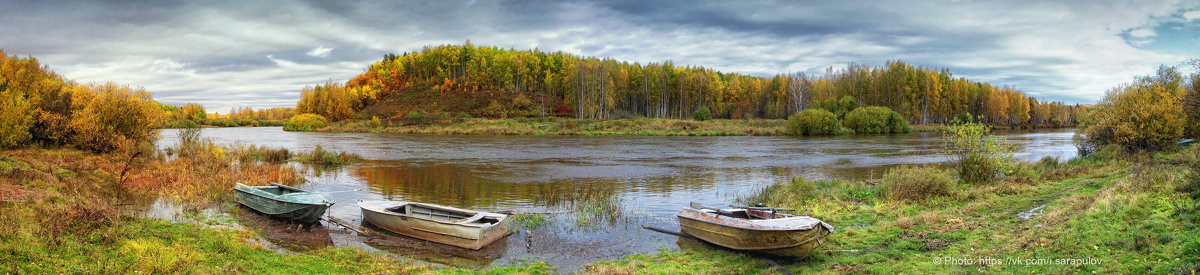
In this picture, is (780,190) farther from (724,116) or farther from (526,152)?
(724,116)

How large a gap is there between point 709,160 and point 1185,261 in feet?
95.4

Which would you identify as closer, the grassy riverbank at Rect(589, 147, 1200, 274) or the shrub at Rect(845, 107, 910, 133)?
the grassy riverbank at Rect(589, 147, 1200, 274)

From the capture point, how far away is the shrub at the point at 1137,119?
2557cm

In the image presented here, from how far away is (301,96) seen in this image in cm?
13112

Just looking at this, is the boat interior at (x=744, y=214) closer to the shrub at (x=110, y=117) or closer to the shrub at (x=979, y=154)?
the shrub at (x=979, y=154)

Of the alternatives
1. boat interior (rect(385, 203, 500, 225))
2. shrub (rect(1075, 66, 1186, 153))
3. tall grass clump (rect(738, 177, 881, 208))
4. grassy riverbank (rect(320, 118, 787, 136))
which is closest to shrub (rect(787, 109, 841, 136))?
Answer: grassy riverbank (rect(320, 118, 787, 136))

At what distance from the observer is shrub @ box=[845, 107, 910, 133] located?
76938 millimetres

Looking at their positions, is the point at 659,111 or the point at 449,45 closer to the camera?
the point at 659,111

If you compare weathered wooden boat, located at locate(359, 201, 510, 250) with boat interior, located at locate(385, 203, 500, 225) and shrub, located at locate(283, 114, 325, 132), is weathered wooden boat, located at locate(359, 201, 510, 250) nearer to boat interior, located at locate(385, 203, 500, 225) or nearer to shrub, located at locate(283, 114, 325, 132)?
boat interior, located at locate(385, 203, 500, 225)

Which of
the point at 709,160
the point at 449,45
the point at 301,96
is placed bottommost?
the point at 709,160

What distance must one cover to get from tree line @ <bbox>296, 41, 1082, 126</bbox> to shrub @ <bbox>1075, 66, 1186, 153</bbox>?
58.1m

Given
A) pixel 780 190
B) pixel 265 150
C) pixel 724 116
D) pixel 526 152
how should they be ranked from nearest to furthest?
pixel 780 190
pixel 265 150
pixel 526 152
pixel 724 116

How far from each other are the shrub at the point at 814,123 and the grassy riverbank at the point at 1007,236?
5640 cm

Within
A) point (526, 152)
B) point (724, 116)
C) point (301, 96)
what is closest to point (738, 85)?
point (724, 116)
